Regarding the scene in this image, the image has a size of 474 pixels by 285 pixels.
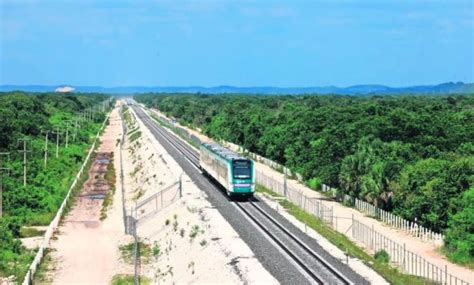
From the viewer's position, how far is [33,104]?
126 metres

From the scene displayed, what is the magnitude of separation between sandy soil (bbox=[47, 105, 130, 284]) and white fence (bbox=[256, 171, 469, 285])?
12428 mm

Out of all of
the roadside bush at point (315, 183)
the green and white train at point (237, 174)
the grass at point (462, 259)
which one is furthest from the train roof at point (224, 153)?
the grass at point (462, 259)

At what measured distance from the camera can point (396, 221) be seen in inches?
1773

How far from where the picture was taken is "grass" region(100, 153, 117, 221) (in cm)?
5608

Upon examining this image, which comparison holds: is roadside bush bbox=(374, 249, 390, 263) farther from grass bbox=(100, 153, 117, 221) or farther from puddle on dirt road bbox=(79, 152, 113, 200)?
puddle on dirt road bbox=(79, 152, 113, 200)

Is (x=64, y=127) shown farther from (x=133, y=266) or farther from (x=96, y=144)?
(x=133, y=266)

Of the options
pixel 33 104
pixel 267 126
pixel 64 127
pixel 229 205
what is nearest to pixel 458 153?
pixel 229 205

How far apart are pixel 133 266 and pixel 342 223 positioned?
1395cm

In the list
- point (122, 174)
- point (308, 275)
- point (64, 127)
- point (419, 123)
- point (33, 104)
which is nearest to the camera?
point (308, 275)

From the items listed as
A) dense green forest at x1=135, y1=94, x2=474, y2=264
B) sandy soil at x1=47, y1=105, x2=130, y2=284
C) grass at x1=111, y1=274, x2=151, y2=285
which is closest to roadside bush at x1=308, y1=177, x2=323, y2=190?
dense green forest at x1=135, y1=94, x2=474, y2=264

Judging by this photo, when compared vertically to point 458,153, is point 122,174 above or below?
below

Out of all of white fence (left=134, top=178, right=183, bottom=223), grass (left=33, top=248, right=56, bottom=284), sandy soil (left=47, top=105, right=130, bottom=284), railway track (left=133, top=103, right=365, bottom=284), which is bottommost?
sandy soil (left=47, top=105, right=130, bottom=284)

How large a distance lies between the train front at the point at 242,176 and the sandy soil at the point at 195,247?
90.2 inches

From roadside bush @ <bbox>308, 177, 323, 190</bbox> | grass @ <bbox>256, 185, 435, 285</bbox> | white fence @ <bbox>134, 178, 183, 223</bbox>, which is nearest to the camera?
grass @ <bbox>256, 185, 435, 285</bbox>
